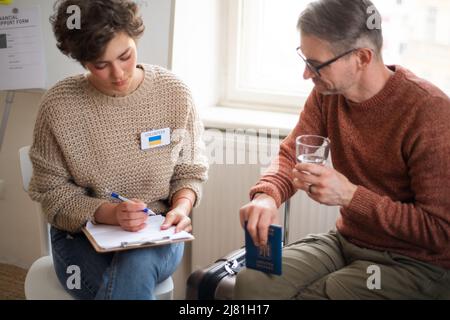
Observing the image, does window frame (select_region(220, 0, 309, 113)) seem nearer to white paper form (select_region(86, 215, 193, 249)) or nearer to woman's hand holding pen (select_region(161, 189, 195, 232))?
woman's hand holding pen (select_region(161, 189, 195, 232))

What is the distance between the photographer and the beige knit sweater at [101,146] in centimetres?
171

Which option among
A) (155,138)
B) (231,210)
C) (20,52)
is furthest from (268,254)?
(20,52)

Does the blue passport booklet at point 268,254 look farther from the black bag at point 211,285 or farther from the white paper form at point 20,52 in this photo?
the white paper form at point 20,52

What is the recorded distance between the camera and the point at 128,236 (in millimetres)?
1597

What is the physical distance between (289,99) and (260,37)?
295 millimetres

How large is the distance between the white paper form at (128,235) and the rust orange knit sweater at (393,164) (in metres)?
0.27

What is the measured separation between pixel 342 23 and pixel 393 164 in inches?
15.3

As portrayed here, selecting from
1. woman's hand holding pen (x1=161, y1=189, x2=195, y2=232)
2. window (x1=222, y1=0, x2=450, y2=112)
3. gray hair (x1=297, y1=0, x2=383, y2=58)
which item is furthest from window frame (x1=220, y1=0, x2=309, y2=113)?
gray hair (x1=297, y1=0, x2=383, y2=58)

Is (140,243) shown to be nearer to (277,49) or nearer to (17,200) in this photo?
(277,49)

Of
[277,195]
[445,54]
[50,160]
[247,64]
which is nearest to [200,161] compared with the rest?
[277,195]

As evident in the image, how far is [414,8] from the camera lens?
2.19m

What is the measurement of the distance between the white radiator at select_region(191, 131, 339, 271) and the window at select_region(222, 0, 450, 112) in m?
0.32

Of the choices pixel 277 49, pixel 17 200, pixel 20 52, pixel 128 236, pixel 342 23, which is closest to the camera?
pixel 342 23

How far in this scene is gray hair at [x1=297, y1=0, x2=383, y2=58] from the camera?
1481 mm
